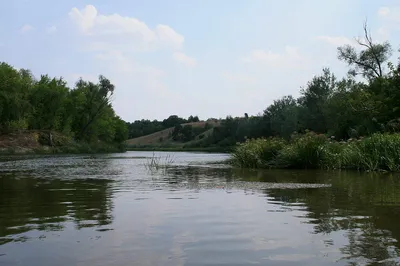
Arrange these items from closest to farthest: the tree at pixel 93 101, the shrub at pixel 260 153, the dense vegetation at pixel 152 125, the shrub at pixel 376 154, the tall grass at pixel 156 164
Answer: the shrub at pixel 376 154 → the tall grass at pixel 156 164 → the shrub at pixel 260 153 → the tree at pixel 93 101 → the dense vegetation at pixel 152 125

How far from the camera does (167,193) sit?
1225 cm

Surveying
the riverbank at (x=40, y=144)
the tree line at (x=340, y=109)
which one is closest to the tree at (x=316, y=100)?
the tree line at (x=340, y=109)

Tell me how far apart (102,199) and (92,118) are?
82615mm

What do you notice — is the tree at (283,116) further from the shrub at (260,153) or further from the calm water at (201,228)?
the calm water at (201,228)

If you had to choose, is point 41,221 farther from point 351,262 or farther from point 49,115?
point 49,115

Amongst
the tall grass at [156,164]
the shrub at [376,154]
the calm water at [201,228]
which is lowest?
the calm water at [201,228]

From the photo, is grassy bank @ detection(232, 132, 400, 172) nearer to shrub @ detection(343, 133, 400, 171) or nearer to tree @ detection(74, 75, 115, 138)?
shrub @ detection(343, 133, 400, 171)

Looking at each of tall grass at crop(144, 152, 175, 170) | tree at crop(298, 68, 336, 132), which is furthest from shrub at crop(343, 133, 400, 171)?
tree at crop(298, 68, 336, 132)

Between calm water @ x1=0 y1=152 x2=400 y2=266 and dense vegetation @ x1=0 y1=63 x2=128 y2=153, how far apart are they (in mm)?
65990

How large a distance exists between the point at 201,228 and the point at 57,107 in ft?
262

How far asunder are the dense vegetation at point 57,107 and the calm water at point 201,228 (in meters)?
66.0

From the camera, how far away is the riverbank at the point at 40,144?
217 feet

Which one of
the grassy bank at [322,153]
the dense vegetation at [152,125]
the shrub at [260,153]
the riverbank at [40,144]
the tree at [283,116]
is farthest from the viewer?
the dense vegetation at [152,125]

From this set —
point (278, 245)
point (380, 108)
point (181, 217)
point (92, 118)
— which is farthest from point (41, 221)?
point (92, 118)
